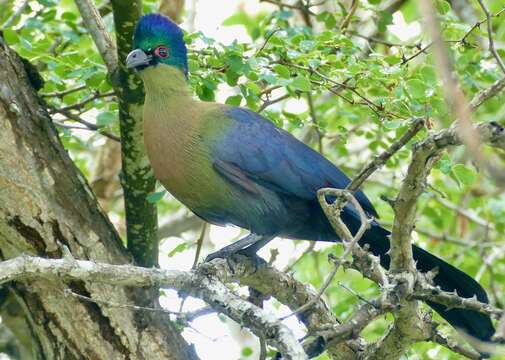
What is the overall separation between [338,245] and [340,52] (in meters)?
1.23

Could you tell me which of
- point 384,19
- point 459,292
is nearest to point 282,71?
point 384,19

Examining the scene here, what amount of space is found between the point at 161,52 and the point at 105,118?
1.64 feet

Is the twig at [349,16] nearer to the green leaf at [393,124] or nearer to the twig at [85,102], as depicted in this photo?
the green leaf at [393,124]

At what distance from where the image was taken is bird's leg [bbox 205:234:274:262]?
4355mm

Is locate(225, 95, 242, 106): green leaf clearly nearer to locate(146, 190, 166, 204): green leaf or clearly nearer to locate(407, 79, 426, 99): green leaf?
locate(146, 190, 166, 204): green leaf

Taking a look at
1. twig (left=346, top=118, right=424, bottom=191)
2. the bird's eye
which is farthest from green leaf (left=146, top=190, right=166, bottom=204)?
twig (left=346, top=118, right=424, bottom=191)

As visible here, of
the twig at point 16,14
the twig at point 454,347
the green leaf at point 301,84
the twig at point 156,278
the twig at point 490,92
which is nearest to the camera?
the twig at point 490,92

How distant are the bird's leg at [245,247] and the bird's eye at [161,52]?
3.76 ft

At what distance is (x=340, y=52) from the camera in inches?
181

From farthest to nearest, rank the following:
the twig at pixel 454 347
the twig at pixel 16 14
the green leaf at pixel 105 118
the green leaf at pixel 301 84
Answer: the twig at pixel 16 14 → the green leaf at pixel 105 118 → the green leaf at pixel 301 84 → the twig at pixel 454 347

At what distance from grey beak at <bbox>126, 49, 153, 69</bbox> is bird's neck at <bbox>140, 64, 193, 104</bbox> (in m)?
0.15

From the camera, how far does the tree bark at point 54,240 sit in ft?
13.0

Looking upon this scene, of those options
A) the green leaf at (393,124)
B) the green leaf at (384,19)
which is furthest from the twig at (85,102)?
the green leaf at (384,19)

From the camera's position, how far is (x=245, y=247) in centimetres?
453
